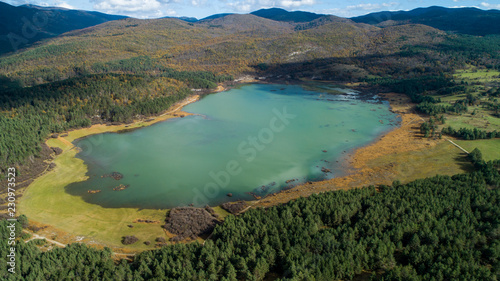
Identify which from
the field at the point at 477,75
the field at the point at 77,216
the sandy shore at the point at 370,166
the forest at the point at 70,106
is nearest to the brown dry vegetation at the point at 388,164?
the sandy shore at the point at 370,166

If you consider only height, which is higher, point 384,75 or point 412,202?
point 384,75

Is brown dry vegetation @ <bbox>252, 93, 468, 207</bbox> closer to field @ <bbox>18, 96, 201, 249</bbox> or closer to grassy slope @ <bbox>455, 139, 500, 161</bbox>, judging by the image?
grassy slope @ <bbox>455, 139, 500, 161</bbox>

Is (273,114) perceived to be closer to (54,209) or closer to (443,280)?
(54,209)

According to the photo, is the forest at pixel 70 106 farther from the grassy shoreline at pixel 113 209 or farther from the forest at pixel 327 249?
the forest at pixel 327 249

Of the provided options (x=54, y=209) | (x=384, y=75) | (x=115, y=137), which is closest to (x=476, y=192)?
(x=54, y=209)

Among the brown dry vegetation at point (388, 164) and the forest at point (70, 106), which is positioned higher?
the forest at point (70, 106)

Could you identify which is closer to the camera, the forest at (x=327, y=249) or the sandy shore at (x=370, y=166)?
the forest at (x=327, y=249)

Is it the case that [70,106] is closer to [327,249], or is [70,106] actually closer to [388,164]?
[327,249]
